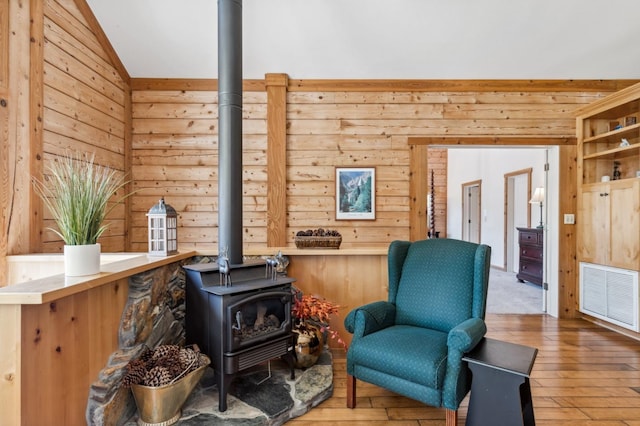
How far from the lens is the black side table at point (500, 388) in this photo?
1538mm

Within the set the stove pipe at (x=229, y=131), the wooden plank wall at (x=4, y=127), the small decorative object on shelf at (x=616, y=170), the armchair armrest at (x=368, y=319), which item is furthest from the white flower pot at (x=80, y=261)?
the small decorative object on shelf at (x=616, y=170)

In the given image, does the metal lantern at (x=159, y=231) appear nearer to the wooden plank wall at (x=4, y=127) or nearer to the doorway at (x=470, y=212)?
the wooden plank wall at (x=4, y=127)

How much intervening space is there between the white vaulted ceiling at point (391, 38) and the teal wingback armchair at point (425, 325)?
2206 mm

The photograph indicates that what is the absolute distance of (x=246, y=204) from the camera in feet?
12.5

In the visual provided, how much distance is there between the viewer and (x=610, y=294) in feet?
11.0

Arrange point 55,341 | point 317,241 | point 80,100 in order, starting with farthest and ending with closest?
point 80,100 → point 317,241 → point 55,341

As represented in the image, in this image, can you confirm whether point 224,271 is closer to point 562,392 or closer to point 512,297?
point 562,392

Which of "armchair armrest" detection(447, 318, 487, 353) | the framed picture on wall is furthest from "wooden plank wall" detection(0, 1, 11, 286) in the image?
"armchair armrest" detection(447, 318, 487, 353)

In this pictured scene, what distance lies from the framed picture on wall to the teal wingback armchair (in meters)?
1.40

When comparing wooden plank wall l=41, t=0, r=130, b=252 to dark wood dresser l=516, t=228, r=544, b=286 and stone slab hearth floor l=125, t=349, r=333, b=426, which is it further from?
dark wood dresser l=516, t=228, r=544, b=286

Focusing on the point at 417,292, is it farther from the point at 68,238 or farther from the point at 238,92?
the point at 68,238

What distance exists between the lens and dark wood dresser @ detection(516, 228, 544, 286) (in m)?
5.07

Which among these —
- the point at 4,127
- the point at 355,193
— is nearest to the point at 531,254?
the point at 355,193

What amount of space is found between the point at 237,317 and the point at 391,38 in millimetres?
3026
